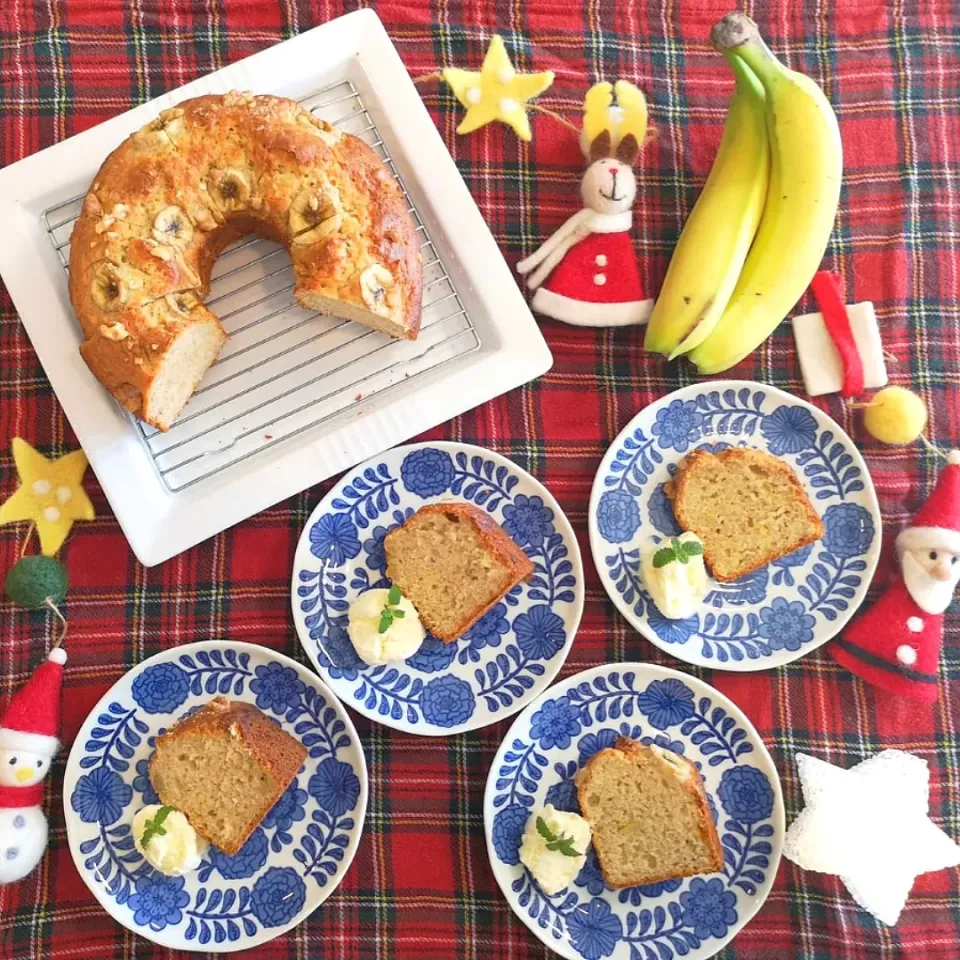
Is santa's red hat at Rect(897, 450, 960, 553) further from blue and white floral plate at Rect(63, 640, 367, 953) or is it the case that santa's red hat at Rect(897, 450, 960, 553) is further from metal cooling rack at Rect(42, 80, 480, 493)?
blue and white floral plate at Rect(63, 640, 367, 953)

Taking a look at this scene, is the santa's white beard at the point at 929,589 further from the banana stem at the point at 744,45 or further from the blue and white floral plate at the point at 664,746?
the banana stem at the point at 744,45

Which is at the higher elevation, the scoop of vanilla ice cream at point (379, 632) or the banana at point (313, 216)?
the banana at point (313, 216)

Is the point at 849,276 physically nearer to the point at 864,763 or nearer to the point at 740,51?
the point at 740,51

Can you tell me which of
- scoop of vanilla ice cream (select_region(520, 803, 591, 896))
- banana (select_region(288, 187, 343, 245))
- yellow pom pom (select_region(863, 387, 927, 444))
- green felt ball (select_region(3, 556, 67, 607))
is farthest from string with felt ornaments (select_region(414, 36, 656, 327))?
green felt ball (select_region(3, 556, 67, 607))

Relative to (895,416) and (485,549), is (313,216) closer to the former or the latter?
(485,549)

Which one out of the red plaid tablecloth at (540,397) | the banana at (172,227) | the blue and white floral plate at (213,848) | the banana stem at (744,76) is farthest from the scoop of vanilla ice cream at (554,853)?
the banana stem at (744,76)

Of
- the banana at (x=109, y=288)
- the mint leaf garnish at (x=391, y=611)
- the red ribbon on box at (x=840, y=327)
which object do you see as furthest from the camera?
the red ribbon on box at (x=840, y=327)

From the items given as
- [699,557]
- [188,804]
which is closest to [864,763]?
[699,557]
